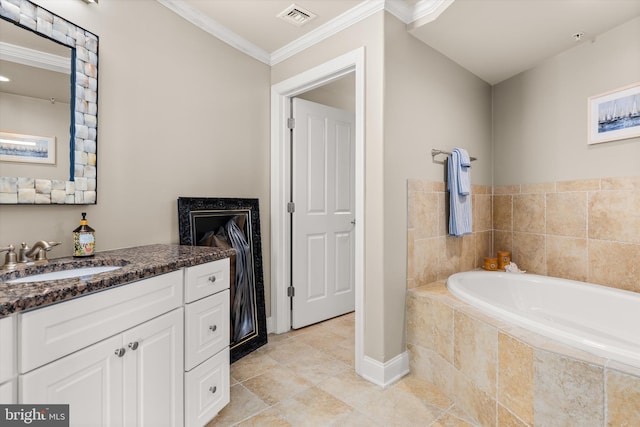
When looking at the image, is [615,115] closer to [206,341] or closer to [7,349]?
[206,341]

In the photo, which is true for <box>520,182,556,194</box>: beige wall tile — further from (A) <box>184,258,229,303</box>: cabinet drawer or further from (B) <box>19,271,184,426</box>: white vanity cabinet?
(B) <box>19,271,184,426</box>: white vanity cabinet

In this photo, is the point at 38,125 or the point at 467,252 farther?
the point at 467,252

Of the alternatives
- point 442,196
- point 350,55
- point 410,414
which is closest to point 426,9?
point 350,55

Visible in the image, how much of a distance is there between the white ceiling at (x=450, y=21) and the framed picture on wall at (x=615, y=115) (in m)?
0.44

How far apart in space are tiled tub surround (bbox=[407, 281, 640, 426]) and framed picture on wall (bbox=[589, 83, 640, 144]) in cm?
158

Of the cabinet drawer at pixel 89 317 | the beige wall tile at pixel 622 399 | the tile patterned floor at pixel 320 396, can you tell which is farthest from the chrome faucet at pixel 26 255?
the beige wall tile at pixel 622 399

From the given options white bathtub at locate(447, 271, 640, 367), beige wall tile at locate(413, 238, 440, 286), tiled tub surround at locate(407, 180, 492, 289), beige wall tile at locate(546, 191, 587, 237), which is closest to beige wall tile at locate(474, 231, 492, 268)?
tiled tub surround at locate(407, 180, 492, 289)

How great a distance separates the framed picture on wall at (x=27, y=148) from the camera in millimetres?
1333

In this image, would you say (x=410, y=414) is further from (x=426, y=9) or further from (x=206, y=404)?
(x=426, y=9)

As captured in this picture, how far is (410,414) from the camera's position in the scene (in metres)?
1.71

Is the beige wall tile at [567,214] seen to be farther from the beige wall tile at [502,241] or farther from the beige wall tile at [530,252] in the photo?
the beige wall tile at [502,241]

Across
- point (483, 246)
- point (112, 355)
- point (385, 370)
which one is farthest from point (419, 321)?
point (112, 355)

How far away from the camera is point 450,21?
2.07m

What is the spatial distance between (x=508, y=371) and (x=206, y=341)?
1396 mm
